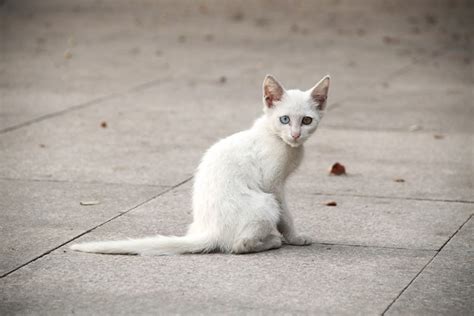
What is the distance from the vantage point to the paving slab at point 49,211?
5660mm

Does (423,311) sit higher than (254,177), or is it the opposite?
(254,177)

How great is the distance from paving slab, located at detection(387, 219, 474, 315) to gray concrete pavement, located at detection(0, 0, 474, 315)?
0.02 metres

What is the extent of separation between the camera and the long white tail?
5398mm

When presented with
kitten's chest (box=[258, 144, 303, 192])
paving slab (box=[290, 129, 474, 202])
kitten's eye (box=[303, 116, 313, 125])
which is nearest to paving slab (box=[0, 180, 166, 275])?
kitten's chest (box=[258, 144, 303, 192])

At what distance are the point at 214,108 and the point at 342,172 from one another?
126 inches

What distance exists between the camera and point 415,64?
1425cm

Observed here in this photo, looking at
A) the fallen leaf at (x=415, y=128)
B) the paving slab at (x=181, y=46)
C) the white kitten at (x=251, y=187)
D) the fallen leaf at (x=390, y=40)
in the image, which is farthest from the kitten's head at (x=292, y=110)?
the fallen leaf at (x=390, y=40)

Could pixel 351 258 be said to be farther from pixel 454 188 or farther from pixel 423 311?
pixel 454 188

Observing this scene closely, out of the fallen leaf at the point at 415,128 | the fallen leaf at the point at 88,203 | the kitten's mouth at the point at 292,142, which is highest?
the kitten's mouth at the point at 292,142

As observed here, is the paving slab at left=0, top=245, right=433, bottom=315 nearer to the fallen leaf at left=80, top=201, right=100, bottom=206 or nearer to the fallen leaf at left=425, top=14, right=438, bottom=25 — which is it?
the fallen leaf at left=80, top=201, right=100, bottom=206

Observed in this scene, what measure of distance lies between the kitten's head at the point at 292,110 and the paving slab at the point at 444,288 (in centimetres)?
108

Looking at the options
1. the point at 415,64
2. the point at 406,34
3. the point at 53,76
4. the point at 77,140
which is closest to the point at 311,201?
the point at 77,140

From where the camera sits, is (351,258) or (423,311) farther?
(351,258)

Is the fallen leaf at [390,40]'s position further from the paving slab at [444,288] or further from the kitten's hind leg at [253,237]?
the kitten's hind leg at [253,237]
